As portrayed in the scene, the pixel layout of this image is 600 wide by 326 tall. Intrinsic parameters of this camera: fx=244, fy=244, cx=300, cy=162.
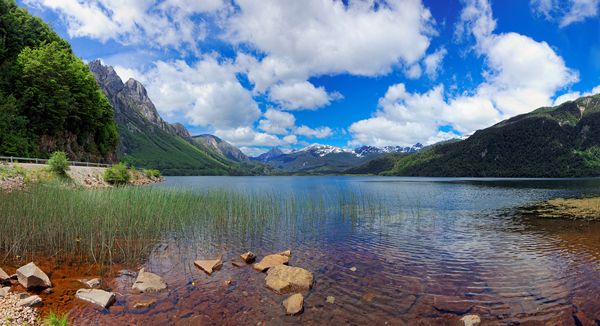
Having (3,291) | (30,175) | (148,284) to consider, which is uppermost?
(30,175)

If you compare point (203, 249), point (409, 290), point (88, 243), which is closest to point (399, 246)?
point (409, 290)

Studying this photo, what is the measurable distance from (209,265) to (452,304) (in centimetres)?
822

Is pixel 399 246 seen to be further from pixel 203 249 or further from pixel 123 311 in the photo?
pixel 123 311

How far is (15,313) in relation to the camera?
5.30 meters

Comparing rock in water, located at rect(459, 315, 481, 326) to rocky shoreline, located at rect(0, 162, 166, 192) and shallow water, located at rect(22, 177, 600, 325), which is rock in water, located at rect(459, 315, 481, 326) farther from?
rocky shoreline, located at rect(0, 162, 166, 192)

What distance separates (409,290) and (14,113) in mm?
58490

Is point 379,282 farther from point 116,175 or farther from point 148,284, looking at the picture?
point 116,175

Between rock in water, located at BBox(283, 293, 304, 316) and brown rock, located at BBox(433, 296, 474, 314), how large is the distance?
3849 millimetres

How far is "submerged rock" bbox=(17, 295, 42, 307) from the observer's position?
226 inches

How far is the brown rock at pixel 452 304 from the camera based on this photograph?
6758mm

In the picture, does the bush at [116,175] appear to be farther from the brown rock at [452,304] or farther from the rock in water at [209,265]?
the brown rock at [452,304]

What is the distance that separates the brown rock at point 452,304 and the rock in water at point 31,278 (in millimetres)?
11164

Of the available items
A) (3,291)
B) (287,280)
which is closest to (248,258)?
(287,280)

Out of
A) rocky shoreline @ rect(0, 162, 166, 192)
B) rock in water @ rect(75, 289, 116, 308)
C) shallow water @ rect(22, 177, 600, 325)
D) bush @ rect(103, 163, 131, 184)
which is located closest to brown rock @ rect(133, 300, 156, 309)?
shallow water @ rect(22, 177, 600, 325)
